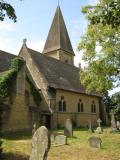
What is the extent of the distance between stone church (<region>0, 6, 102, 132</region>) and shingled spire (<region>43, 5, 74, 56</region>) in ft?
31.8

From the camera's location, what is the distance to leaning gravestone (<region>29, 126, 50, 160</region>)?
35.9 ft

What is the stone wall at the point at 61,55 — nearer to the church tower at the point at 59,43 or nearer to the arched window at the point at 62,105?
the church tower at the point at 59,43

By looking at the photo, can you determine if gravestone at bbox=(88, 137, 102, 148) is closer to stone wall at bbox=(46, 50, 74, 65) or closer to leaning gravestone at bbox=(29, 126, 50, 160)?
leaning gravestone at bbox=(29, 126, 50, 160)

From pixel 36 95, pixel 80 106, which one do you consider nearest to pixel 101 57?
pixel 36 95

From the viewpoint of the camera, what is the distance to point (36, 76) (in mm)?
38844

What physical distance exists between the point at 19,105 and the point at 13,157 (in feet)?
50.9

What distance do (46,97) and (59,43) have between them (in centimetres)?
2355

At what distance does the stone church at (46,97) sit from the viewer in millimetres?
29605

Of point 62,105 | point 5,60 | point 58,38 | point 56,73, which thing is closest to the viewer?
point 5,60

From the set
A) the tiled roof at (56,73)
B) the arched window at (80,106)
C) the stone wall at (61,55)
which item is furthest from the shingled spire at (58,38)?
the arched window at (80,106)

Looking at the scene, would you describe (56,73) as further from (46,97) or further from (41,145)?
(41,145)

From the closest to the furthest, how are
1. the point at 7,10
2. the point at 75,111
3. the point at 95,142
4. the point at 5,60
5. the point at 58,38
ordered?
the point at 7,10 < the point at 95,142 < the point at 5,60 < the point at 75,111 < the point at 58,38

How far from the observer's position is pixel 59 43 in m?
58.8

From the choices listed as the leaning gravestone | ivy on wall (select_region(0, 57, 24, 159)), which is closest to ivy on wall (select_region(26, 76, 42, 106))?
ivy on wall (select_region(0, 57, 24, 159))
